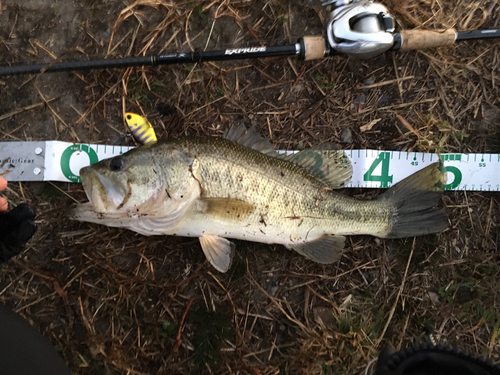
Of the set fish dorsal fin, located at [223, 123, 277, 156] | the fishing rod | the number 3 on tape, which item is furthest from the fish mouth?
the number 3 on tape

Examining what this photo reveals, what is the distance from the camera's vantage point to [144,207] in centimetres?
213

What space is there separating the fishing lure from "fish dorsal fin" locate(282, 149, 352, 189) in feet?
3.52

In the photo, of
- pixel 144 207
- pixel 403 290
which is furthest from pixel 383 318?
pixel 144 207

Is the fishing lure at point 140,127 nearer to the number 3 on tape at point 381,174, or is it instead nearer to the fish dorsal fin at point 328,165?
the fish dorsal fin at point 328,165

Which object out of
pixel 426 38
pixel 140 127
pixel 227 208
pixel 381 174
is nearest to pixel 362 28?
pixel 426 38

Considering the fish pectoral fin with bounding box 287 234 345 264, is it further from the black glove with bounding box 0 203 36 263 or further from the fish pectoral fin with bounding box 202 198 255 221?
the black glove with bounding box 0 203 36 263

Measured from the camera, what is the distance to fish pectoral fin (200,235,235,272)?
2.38 meters

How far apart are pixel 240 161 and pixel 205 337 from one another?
138 centimetres

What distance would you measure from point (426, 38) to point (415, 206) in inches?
50.0

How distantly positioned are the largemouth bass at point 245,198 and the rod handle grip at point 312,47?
0.72m

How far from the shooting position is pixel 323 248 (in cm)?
248

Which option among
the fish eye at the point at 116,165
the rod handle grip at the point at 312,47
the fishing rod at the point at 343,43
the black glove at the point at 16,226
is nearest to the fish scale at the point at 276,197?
the fish eye at the point at 116,165

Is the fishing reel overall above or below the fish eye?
above

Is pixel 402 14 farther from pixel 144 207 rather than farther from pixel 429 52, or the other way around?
pixel 144 207
